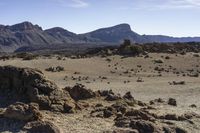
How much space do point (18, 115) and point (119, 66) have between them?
108 ft

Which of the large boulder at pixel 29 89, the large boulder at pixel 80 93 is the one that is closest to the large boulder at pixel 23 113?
the large boulder at pixel 29 89

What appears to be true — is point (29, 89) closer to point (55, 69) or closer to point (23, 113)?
point (23, 113)

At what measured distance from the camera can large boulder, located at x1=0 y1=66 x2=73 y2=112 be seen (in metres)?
16.4

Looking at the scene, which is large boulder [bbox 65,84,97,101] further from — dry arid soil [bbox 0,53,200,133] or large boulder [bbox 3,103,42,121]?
large boulder [bbox 3,103,42,121]

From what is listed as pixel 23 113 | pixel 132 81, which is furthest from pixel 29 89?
pixel 132 81

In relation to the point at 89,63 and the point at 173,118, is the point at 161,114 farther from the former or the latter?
the point at 89,63

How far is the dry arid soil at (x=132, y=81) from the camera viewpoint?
1560cm

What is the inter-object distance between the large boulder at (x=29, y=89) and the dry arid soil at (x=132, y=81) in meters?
0.62

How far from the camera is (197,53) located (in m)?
57.8

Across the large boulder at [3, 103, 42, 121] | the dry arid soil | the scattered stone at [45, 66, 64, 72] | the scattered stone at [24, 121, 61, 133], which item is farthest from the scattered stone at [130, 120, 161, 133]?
the scattered stone at [45, 66, 64, 72]

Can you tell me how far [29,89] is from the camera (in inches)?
663

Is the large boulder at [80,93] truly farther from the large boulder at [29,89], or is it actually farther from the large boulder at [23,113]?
the large boulder at [23,113]

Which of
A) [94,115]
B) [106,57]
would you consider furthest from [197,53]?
[94,115]

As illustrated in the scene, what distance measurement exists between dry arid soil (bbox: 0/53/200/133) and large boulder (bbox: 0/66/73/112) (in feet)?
2.02
